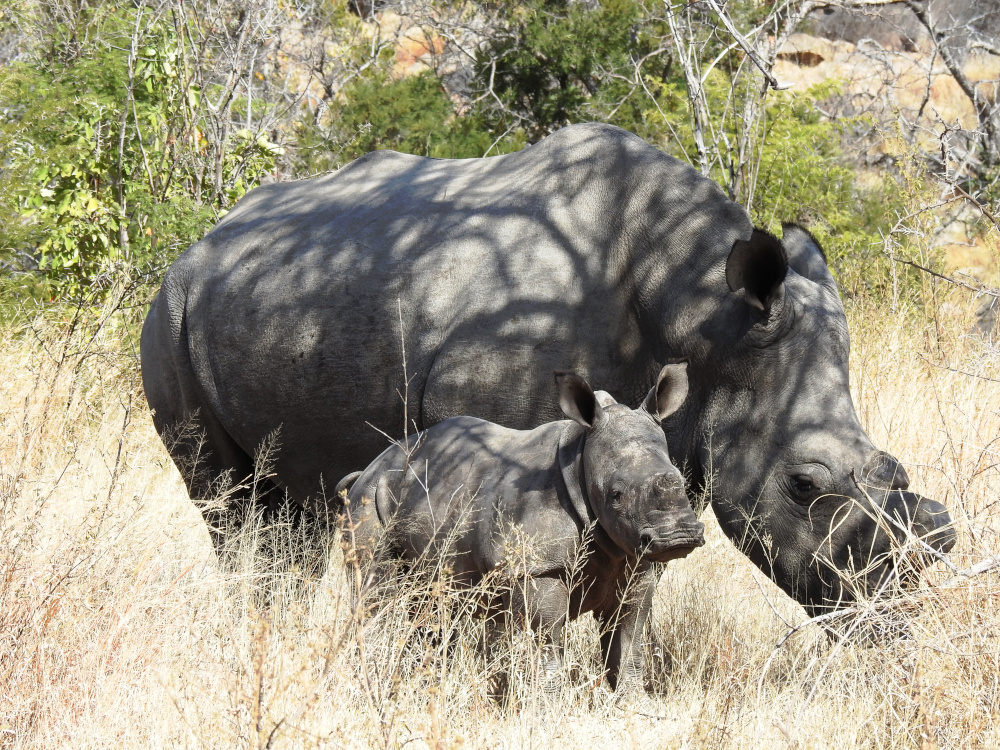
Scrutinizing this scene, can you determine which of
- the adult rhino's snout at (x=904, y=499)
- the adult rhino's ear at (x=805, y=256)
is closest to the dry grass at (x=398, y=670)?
the adult rhino's snout at (x=904, y=499)

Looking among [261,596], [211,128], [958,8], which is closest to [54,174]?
[211,128]

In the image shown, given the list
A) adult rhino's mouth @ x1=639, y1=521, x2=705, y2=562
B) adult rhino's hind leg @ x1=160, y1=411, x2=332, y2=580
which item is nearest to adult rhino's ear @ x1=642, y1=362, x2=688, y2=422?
adult rhino's mouth @ x1=639, y1=521, x2=705, y2=562

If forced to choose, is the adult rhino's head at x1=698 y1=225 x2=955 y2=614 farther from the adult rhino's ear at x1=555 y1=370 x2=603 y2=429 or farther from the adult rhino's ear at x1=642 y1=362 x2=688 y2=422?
the adult rhino's ear at x1=555 y1=370 x2=603 y2=429

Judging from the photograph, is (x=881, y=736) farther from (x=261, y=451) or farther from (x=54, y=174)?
(x=54, y=174)

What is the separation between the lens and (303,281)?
5.57 meters

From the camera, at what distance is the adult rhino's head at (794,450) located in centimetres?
423

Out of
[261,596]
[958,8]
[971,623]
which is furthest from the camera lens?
[958,8]

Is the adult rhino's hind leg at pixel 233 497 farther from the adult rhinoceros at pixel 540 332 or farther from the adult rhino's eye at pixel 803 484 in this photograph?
the adult rhino's eye at pixel 803 484

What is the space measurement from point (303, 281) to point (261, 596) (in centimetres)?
144

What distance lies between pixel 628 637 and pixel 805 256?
2.00 m

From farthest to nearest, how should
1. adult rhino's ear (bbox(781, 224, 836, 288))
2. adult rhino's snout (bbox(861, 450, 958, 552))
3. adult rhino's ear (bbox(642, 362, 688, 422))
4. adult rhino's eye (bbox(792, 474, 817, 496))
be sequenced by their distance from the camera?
adult rhino's ear (bbox(781, 224, 836, 288)) < adult rhino's eye (bbox(792, 474, 817, 496)) < adult rhino's snout (bbox(861, 450, 958, 552)) < adult rhino's ear (bbox(642, 362, 688, 422))

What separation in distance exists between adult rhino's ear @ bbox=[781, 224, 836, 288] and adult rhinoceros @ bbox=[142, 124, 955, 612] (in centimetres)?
1

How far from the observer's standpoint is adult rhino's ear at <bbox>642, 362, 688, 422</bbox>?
405 cm

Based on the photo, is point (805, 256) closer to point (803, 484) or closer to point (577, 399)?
point (803, 484)
